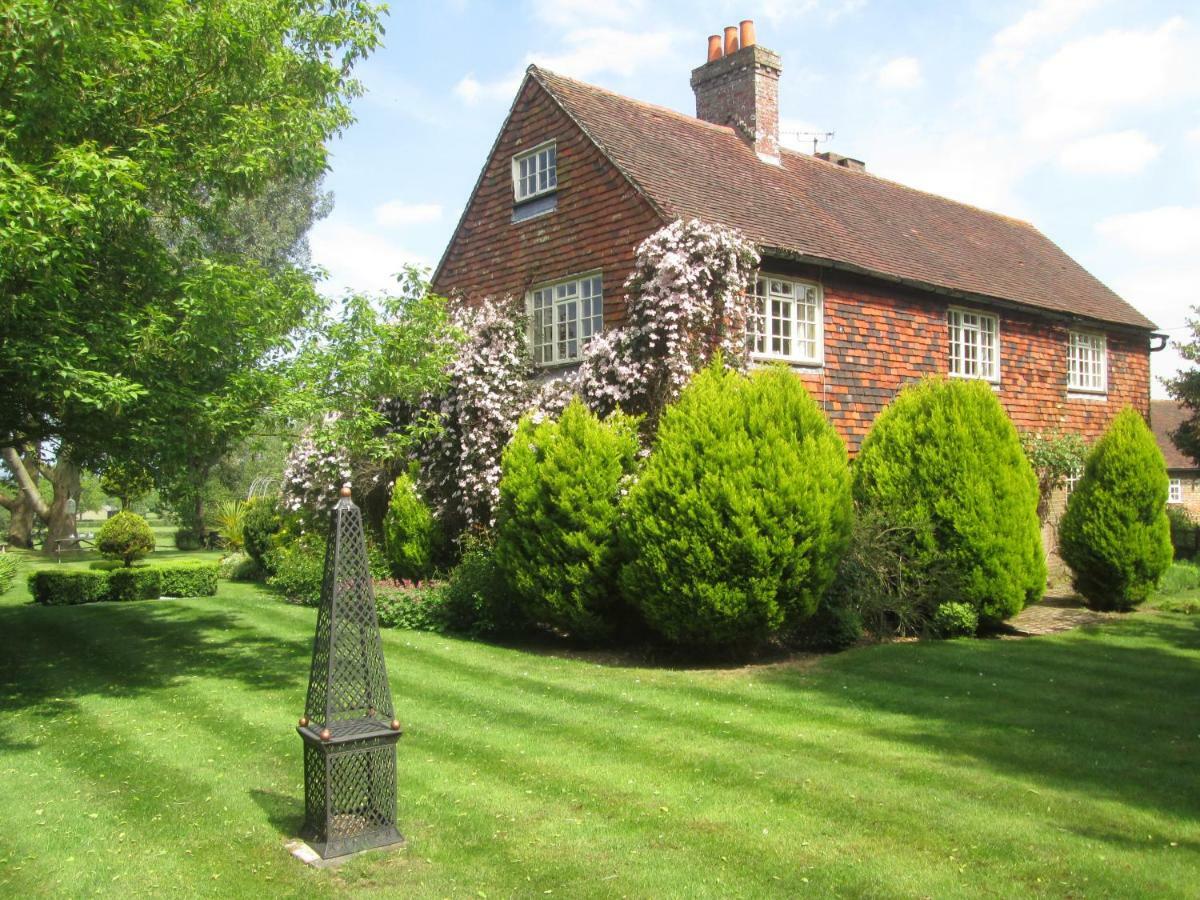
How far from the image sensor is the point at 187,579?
18.7m

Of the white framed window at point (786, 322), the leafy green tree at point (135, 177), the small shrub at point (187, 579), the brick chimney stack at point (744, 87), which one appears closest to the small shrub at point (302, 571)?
the small shrub at point (187, 579)

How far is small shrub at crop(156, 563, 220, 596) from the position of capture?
18641mm

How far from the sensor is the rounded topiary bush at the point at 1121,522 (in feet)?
51.3

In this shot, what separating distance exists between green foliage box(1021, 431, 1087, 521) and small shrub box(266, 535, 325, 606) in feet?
45.7

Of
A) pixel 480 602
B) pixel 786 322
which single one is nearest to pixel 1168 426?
pixel 786 322

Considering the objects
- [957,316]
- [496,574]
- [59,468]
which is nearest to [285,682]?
[496,574]

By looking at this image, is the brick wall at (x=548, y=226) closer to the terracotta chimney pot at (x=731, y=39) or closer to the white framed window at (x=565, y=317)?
the white framed window at (x=565, y=317)

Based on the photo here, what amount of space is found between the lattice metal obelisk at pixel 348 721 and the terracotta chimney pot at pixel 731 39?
16.2m

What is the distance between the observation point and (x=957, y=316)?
18.8m

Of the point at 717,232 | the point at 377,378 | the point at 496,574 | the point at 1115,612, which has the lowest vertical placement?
the point at 1115,612

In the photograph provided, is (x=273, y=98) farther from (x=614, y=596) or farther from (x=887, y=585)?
(x=887, y=585)

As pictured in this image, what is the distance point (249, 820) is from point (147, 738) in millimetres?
2703

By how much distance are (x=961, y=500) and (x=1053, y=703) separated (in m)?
4.03

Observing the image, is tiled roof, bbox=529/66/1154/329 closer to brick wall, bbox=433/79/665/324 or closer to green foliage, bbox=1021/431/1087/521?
brick wall, bbox=433/79/665/324
